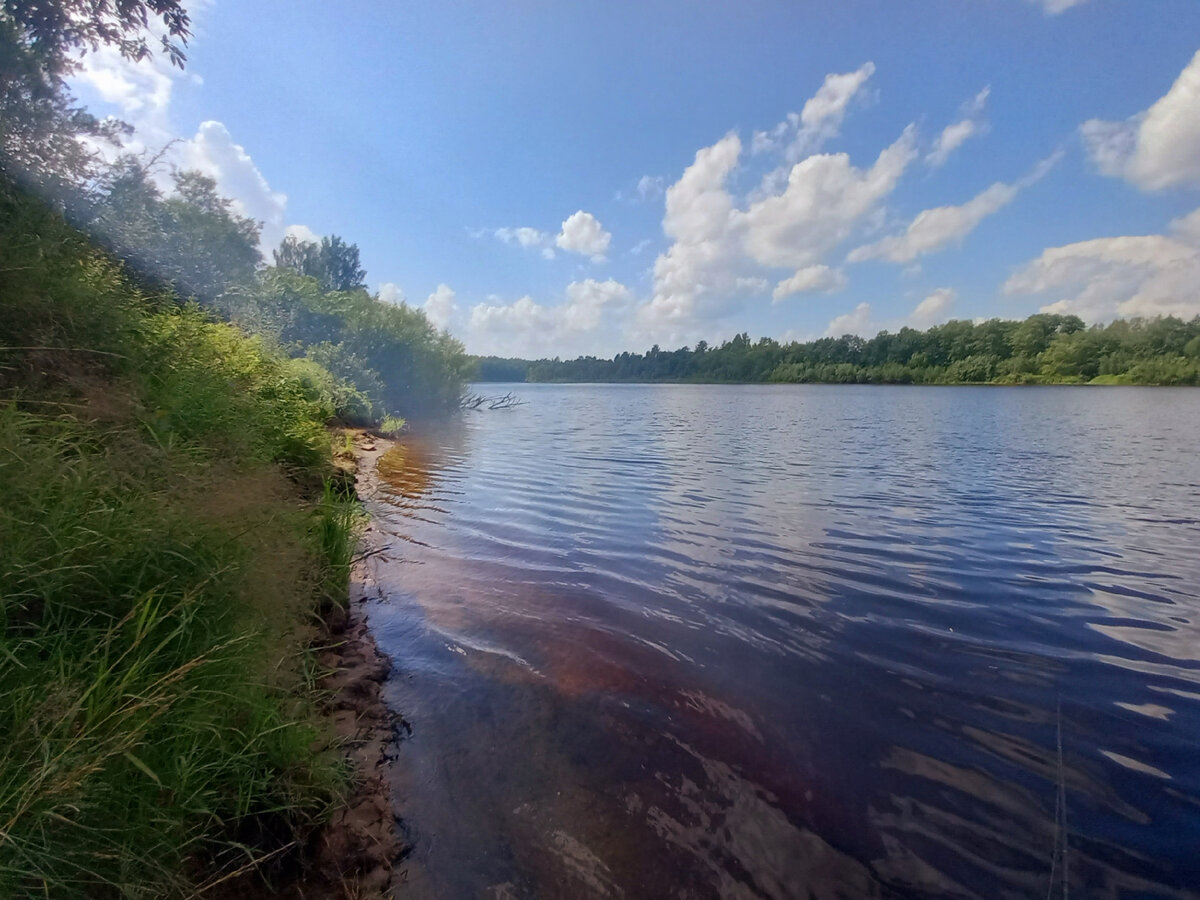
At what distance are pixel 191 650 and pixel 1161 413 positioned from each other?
53538mm

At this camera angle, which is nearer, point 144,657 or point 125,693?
point 125,693

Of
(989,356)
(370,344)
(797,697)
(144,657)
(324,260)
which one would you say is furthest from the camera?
(989,356)

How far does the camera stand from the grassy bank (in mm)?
2197

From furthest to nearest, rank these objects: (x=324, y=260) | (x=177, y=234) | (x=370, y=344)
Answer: (x=324, y=260) → (x=370, y=344) → (x=177, y=234)

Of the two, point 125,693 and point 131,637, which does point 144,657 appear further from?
point 125,693

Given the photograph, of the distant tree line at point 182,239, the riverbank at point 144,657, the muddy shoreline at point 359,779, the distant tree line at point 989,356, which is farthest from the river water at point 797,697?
the distant tree line at point 989,356

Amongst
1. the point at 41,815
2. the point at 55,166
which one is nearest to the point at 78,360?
the point at 41,815

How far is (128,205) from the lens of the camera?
13930 millimetres

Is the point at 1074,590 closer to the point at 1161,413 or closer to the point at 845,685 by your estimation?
the point at 845,685

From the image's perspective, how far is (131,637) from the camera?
284cm

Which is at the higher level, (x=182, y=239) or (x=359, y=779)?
(x=182, y=239)

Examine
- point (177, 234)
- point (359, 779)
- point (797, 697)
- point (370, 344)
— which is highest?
point (177, 234)

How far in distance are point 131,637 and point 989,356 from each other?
140 meters

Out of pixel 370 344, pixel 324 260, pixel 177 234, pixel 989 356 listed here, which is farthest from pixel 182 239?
pixel 989 356
